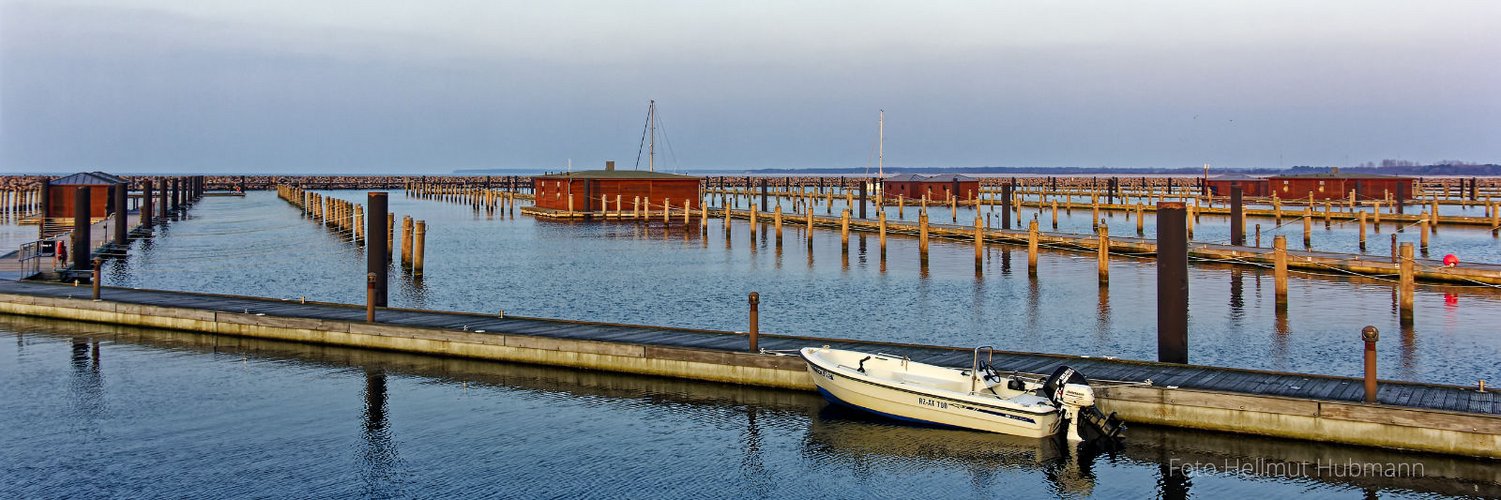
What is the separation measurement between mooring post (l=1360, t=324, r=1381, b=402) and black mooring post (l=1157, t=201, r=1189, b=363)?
367 centimetres

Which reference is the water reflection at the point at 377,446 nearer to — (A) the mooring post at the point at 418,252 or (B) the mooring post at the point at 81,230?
(B) the mooring post at the point at 81,230

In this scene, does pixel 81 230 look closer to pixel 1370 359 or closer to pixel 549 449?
pixel 549 449

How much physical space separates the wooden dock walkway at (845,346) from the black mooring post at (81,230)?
4001 mm

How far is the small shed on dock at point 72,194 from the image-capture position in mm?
65062

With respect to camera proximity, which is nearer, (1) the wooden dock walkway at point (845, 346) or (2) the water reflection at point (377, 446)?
(2) the water reflection at point (377, 446)

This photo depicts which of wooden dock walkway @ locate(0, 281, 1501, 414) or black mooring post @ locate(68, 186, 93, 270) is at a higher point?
black mooring post @ locate(68, 186, 93, 270)

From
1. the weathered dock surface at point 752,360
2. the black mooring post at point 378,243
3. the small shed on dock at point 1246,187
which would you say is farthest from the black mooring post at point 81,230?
the small shed on dock at point 1246,187

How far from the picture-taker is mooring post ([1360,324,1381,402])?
640 inches

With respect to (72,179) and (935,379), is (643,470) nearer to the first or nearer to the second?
(935,379)

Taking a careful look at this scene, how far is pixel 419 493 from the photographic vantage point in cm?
1566

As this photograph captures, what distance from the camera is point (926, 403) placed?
1836 cm

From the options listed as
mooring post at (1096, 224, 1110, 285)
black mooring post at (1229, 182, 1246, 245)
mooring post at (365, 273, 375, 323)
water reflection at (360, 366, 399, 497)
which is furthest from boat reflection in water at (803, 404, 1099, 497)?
black mooring post at (1229, 182, 1246, 245)

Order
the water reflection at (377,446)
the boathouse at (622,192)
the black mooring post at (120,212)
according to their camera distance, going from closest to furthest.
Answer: the water reflection at (377,446)
the black mooring post at (120,212)
the boathouse at (622,192)

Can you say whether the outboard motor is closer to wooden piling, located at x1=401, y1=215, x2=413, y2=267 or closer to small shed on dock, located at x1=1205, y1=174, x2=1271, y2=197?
wooden piling, located at x1=401, y1=215, x2=413, y2=267
